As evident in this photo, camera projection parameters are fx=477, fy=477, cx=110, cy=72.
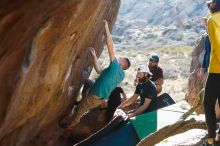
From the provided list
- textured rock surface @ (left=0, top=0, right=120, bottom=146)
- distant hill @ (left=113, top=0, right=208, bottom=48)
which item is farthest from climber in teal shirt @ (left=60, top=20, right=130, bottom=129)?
distant hill @ (left=113, top=0, right=208, bottom=48)

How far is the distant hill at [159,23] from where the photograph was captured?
86250 millimetres

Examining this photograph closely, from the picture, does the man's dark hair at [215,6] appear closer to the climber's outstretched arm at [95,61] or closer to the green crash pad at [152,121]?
the green crash pad at [152,121]

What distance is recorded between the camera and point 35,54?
804 centimetres

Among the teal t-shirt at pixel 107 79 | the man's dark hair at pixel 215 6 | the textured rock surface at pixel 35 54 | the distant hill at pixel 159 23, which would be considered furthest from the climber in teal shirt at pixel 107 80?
the distant hill at pixel 159 23

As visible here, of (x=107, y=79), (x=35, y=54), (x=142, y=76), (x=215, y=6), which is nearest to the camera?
(x=215, y=6)

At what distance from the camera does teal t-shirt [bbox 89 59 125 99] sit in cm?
1012

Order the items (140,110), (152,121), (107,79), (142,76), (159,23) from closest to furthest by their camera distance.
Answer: (107,79), (152,121), (142,76), (140,110), (159,23)

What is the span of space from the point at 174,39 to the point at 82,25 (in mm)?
80511

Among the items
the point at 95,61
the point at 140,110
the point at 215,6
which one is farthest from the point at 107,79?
the point at 215,6

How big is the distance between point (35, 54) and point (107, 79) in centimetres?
248

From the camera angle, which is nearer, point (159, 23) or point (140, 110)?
point (140, 110)

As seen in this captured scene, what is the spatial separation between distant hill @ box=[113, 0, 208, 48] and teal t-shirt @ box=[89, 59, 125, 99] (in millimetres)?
63435

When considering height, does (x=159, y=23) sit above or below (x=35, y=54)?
below

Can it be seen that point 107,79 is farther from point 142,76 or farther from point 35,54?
point 35,54
